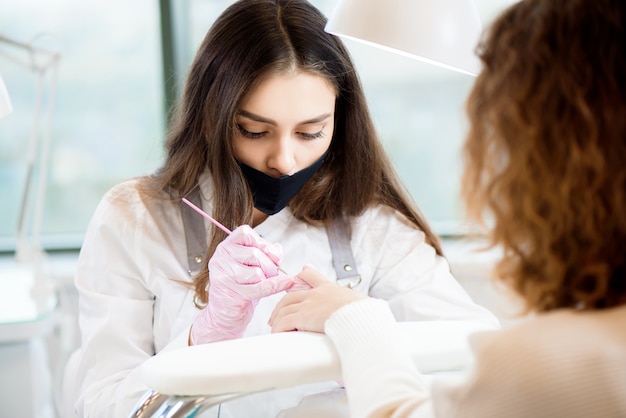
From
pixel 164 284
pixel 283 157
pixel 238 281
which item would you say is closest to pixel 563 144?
pixel 238 281

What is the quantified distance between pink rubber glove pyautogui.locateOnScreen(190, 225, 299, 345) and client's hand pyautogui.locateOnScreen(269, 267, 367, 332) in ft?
0.22

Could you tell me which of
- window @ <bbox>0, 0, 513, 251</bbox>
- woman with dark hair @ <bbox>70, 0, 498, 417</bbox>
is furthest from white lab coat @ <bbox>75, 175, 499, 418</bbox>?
window @ <bbox>0, 0, 513, 251</bbox>

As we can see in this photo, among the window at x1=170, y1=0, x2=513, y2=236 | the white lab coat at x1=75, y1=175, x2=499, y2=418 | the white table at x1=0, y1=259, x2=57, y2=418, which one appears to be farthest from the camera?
the window at x1=170, y1=0, x2=513, y2=236

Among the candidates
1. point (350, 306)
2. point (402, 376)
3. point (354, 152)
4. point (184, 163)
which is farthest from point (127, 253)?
point (402, 376)

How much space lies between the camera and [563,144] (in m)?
0.74

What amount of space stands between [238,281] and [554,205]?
629mm

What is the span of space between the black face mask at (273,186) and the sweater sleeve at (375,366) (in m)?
0.57

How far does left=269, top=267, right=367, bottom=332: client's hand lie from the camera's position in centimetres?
104

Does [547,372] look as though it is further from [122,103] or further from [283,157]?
[122,103]

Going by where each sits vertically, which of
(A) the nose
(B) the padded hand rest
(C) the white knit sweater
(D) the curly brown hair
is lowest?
(B) the padded hand rest

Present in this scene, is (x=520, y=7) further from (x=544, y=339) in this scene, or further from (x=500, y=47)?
(x=544, y=339)

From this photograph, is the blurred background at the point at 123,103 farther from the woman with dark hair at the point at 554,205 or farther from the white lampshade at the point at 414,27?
the woman with dark hair at the point at 554,205

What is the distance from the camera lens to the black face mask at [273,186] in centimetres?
153

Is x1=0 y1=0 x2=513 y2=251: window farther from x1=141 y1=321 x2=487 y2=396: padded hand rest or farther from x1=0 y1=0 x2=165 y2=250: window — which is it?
x1=141 y1=321 x2=487 y2=396: padded hand rest
